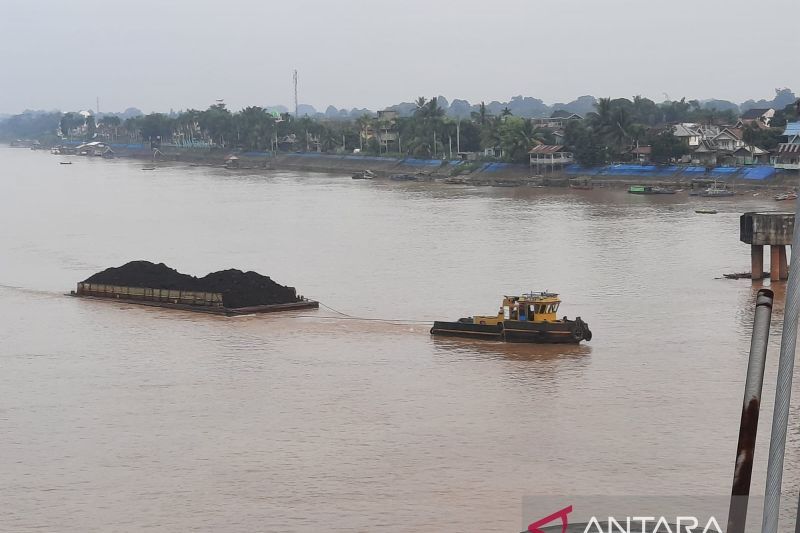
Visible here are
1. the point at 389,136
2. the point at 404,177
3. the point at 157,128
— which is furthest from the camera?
the point at 157,128

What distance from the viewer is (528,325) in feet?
84.4

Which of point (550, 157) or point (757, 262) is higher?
point (550, 157)

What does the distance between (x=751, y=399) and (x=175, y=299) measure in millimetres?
26131

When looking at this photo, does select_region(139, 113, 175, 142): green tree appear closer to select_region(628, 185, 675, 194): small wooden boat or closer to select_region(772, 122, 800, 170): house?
select_region(628, 185, 675, 194): small wooden boat

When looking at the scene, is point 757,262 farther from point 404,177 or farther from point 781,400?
point 404,177

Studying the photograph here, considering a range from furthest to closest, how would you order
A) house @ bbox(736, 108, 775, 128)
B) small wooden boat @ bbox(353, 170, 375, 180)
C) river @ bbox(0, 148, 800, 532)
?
small wooden boat @ bbox(353, 170, 375, 180) → house @ bbox(736, 108, 775, 128) → river @ bbox(0, 148, 800, 532)

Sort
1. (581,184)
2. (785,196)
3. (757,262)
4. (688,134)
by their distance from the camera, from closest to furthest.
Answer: (757,262), (785,196), (581,184), (688,134)

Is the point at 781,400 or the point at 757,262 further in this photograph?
the point at 757,262

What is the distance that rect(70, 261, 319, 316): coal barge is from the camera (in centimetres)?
3116

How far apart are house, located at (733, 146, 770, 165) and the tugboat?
5181cm

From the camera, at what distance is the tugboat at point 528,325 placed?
2561cm

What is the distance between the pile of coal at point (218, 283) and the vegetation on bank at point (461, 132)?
50.7 metres

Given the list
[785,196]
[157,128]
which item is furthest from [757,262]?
[157,128]

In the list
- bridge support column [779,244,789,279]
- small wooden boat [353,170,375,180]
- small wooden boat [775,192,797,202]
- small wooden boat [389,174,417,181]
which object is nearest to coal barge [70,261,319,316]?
bridge support column [779,244,789,279]
